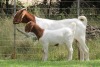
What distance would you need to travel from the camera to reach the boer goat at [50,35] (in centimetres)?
1221

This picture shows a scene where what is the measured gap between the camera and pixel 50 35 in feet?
40.1

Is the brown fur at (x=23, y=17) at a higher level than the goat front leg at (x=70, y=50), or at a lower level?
higher

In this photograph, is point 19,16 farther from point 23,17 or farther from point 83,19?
point 83,19

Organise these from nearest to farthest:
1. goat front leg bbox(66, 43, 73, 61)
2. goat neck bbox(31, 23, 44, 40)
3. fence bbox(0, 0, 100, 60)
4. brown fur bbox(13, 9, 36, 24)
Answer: goat neck bbox(31, 23, 44, 40)
goat front leg bbox(66, 43, 73, 61)
brown fur bbox(13, 9, 36, 24)
fence bbox(0, 0, 100, 60)

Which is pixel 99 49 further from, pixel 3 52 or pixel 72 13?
pixel 3 52

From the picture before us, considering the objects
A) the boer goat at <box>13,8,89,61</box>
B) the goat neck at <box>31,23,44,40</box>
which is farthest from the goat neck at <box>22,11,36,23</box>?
the goat neck at <box>31,23,44,40</box>

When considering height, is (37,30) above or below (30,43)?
above

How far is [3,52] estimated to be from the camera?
1415 centimetres

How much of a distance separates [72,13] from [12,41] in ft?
8.24

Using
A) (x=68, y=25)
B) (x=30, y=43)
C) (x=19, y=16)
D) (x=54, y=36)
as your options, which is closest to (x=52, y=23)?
(x=68, y=25)

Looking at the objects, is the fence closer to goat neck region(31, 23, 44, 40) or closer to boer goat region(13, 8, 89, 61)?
boer goat region(13, 8, 89, 61)

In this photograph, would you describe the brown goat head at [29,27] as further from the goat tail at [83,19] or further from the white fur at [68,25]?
the goat tail at [83,19]

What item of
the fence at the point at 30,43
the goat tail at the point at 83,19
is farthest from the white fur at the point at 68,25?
the fence at the point at 30,43

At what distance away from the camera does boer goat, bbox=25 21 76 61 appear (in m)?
12.2
